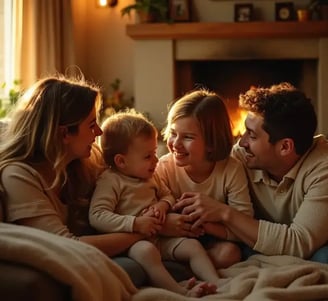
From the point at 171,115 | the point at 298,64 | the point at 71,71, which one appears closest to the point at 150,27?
the point at 71,71

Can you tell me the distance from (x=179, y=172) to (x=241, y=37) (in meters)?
2.89

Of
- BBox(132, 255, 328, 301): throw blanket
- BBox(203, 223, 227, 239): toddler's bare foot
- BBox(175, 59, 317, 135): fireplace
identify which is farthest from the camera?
BBox(175, 59, 317, 135): fireplace

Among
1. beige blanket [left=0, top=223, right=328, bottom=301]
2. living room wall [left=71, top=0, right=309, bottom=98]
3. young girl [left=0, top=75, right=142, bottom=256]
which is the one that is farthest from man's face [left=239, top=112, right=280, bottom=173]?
living room wall [left=71, top=0, right=309, bottom=98]

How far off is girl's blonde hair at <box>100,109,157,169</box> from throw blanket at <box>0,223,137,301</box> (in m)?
0.52

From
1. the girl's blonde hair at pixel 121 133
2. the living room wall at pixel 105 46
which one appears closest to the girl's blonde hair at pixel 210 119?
the girl's blonde hair at pixel 121 133

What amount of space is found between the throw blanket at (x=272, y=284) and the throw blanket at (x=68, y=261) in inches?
4.2

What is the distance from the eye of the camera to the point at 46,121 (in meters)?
1.79

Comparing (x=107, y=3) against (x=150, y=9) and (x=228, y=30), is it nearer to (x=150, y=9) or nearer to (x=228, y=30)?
(x=150, y=9)

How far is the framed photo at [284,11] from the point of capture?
4.74 m

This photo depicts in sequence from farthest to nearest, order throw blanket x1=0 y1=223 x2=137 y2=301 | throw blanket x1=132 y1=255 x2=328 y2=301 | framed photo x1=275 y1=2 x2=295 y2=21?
1. framed photo x1=275 y1=2 x2=295 y2=21
2. throw blanket x1=132 y1=255 x2=328 y2=301
3. throw blanket x1=0 y1=223 x2=137 y2=301

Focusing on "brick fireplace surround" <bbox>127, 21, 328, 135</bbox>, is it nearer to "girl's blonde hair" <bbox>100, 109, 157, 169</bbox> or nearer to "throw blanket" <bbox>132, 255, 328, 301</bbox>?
"girl's blonde hair" <bbox>100, 109, 157, 169</bbox>

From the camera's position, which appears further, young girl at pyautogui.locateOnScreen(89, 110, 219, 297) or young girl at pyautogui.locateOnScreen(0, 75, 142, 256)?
young girl at pyautogui.locateOnScreen(89, 110, 219, 297)

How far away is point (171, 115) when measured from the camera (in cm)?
203

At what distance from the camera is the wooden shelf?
4.63 metres
